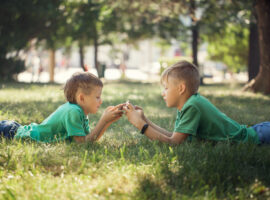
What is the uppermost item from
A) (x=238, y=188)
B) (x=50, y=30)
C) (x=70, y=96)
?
(x=50, y=30)

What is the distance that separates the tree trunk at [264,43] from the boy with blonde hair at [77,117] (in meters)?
8.58

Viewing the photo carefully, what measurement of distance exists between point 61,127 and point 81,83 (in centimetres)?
54

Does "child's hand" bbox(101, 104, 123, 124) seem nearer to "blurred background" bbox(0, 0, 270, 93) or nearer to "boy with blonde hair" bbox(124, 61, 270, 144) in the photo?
"boy with blonde hair" bbox(124, 61, 270, 144)

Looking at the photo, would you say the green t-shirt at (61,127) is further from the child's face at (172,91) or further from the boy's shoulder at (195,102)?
the boy's shoulder at (195,102)

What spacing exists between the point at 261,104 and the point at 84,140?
606 centimetres

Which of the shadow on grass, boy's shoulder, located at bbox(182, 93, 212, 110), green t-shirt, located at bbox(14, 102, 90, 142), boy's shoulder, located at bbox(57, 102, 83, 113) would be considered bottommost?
the shadow on grass

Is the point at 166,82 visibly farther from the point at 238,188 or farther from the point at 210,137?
the point at 238,188

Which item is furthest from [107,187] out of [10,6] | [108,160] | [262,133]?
[10,6]

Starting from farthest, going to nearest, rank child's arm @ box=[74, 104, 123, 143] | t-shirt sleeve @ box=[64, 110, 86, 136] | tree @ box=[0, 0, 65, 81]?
tree @ box=[0, 0, 65, 81] → child's arm @ box=[74, 104, 123, 143] → t-shirt sleeve @ box=[64, 110, 86, 136]

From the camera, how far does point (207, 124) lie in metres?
3.63

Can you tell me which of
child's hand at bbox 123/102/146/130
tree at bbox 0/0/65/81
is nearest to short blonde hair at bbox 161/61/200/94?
child's hand at bbox 123/102/146/130

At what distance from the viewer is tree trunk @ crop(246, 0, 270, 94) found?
10.8 meters

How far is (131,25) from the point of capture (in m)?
24.1

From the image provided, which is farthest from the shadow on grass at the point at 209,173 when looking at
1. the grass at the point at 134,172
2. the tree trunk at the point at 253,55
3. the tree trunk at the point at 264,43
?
the tree trunk at the point at 253,55
